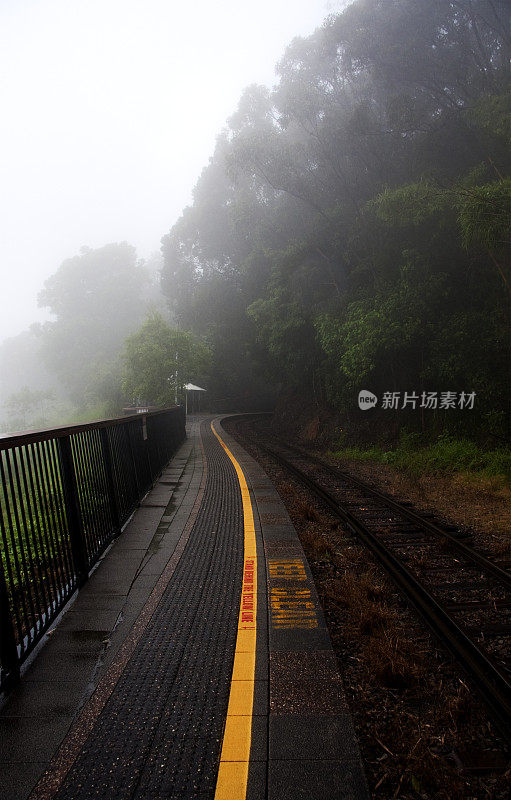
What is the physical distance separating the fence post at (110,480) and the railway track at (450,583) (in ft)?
9.71

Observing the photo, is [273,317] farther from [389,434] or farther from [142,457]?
[142,457]

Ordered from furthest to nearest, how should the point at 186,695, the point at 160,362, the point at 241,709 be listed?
the point at 160,362 → the point at 186,695 → the point at 241,709

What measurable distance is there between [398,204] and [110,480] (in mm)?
9851

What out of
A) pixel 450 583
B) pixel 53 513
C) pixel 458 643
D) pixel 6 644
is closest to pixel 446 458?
pixel 450 583

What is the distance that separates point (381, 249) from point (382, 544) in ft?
38.9

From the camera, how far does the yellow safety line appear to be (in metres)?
1.76

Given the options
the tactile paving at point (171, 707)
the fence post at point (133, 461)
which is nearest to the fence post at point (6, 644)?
the tactile paving at point (171, 707)

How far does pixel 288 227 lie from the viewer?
73.2ft

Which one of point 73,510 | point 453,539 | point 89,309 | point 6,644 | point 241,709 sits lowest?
point 453,539

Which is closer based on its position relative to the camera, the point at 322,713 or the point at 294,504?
the point at 322,713

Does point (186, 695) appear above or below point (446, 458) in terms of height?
above

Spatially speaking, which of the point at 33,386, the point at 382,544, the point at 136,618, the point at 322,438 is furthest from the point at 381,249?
the point at 33,386

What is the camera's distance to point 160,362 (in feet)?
81.8

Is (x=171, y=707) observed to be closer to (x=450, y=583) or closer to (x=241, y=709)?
(x=241, y=709)
